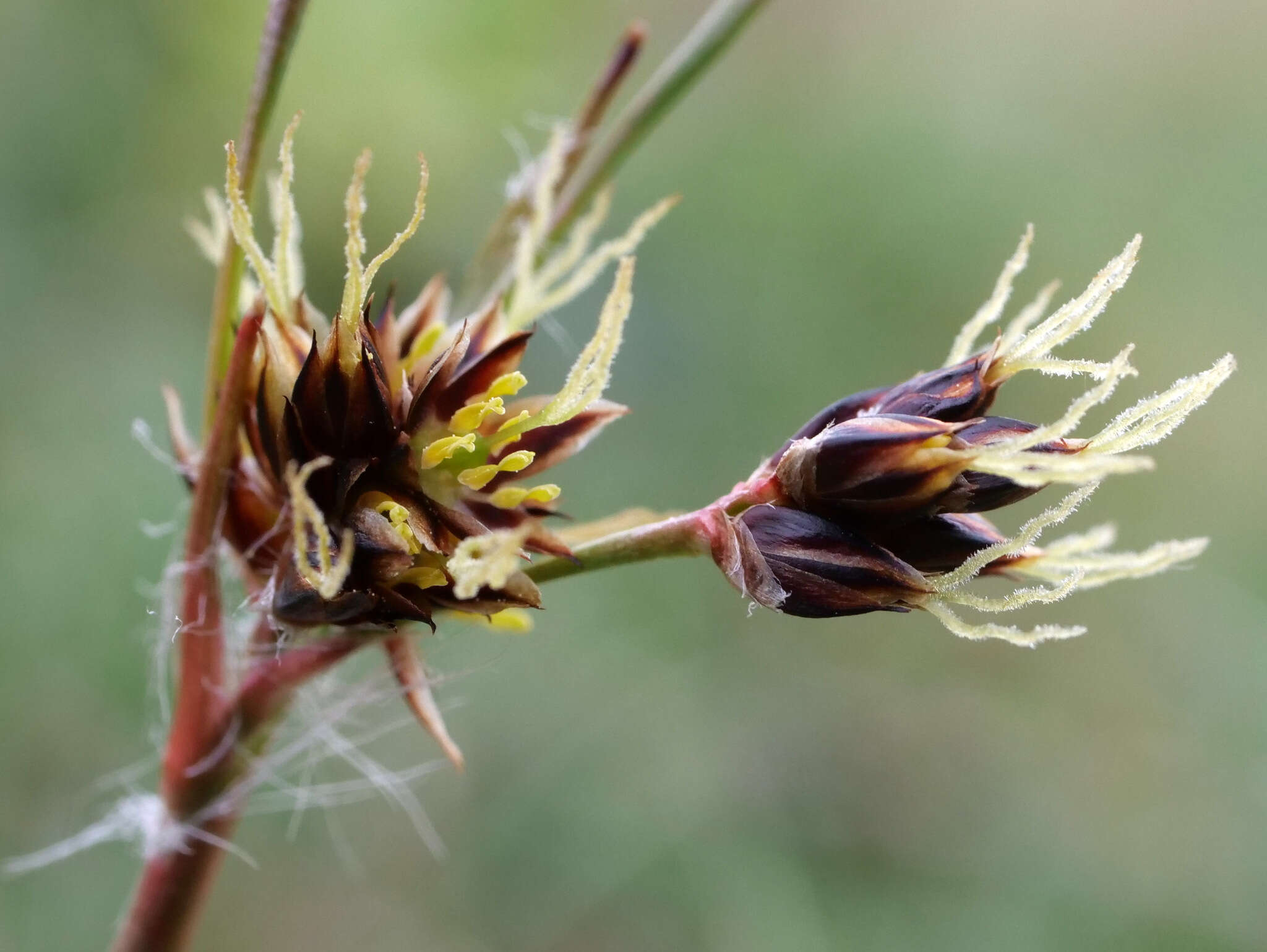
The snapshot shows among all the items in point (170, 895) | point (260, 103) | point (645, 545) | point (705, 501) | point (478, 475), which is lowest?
point (170, 895)

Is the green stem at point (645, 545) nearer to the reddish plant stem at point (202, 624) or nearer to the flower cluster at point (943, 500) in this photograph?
the flower cluster at point (943, 500)

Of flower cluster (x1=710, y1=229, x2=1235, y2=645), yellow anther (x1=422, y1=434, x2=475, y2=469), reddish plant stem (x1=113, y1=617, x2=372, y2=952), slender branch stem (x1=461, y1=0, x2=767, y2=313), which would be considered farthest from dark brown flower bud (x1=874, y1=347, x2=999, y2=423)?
reddish plant stem (x1=113, y1=617, x2=372, y2=952)

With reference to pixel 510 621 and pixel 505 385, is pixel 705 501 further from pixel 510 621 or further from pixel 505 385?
pixel 505 385

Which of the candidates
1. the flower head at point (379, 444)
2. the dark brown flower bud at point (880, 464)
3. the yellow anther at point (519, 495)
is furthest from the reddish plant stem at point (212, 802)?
the dark brown flower bud at point (880, 464)

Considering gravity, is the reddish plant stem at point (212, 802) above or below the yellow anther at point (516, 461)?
below

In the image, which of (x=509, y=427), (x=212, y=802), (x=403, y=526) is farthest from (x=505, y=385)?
(x=212, y=802)

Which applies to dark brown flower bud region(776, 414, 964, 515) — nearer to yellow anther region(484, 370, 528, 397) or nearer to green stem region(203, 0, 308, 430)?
yellow anther region(484, 370, 528, 397)
